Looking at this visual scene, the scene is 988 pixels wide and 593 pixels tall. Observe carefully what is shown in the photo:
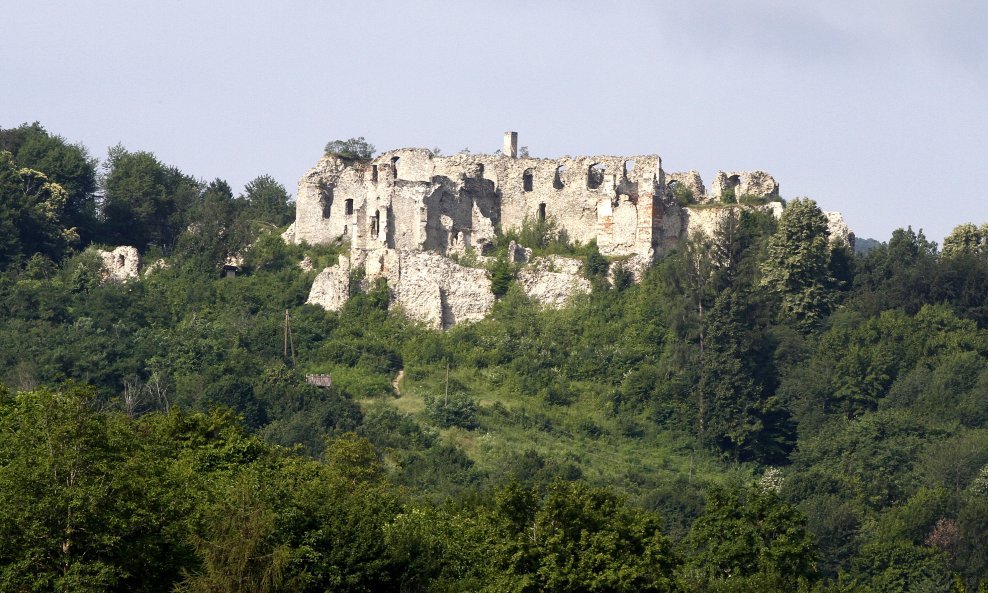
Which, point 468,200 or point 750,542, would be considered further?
point 468,200

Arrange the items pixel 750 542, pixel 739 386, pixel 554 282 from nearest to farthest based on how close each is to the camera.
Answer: pixel 750 542 < pixel 739 386 < pixel 554 282

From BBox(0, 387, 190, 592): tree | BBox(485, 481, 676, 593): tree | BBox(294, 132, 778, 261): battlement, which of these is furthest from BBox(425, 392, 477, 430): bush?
BBox(0, 387, 190, 592): tree

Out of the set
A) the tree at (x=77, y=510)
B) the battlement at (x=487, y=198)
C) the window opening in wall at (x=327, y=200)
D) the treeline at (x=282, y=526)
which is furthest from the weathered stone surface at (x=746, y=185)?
the tree at (x=77, y=510)

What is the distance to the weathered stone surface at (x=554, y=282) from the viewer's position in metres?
55.2

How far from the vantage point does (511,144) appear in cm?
6028

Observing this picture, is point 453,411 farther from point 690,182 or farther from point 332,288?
point 690,182

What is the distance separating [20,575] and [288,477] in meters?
8.78

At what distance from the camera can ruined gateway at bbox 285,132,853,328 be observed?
55.2 m

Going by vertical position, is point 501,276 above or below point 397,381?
above

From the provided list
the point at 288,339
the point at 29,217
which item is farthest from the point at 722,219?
the point at 29,217

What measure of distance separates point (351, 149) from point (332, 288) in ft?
21.4

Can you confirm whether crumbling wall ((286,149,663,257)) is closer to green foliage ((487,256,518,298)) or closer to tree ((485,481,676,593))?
green foliage ((487,256,518,298))

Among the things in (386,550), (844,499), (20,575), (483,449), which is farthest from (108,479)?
(844,499)

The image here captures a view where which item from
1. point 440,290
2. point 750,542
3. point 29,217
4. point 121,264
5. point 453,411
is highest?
point 29,217
